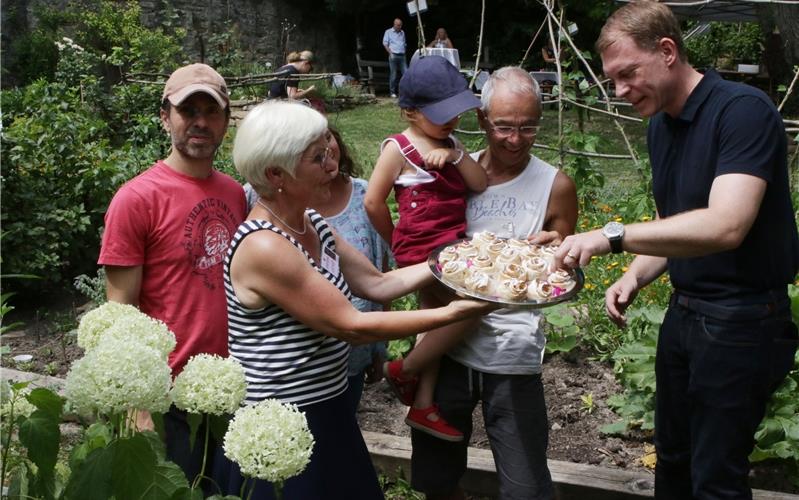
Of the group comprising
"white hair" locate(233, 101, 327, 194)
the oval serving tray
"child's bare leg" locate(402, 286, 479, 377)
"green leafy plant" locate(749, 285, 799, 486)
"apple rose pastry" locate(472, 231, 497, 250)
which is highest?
"white hair" locate(233, 101, 327, 194)

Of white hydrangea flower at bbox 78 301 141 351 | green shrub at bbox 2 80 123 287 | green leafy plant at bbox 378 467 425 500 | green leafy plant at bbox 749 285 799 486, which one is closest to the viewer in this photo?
white hydrangea flower at bbox 78 301 141 351

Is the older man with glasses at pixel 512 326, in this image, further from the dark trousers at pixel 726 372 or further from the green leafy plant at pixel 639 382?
the green leafy plant at pixel 639 382

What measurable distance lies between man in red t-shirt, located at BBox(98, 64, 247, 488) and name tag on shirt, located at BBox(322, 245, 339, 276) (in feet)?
1.25

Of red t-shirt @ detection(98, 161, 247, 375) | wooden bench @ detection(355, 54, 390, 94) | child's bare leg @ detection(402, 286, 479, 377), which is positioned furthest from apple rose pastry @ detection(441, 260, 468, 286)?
wooden bench @ detection(355, 54, 390, 94)

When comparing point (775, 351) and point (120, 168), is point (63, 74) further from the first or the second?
point (775, 351)

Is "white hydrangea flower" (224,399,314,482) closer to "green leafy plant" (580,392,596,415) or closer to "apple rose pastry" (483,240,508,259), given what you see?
"apple rose pastry" (483,240,508,259)

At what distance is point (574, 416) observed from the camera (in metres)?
3.93

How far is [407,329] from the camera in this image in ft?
7.20

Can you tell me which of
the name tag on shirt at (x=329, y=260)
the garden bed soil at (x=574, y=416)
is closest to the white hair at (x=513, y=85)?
the name tag on shirt at (x=329, y=260)

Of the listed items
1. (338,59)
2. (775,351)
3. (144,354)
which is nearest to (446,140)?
(775,351)

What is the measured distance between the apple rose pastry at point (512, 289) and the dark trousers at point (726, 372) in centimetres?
63

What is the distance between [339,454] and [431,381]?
68 cm

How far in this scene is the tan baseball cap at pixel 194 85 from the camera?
8.36ft

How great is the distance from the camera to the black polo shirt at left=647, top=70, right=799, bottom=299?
231cm
